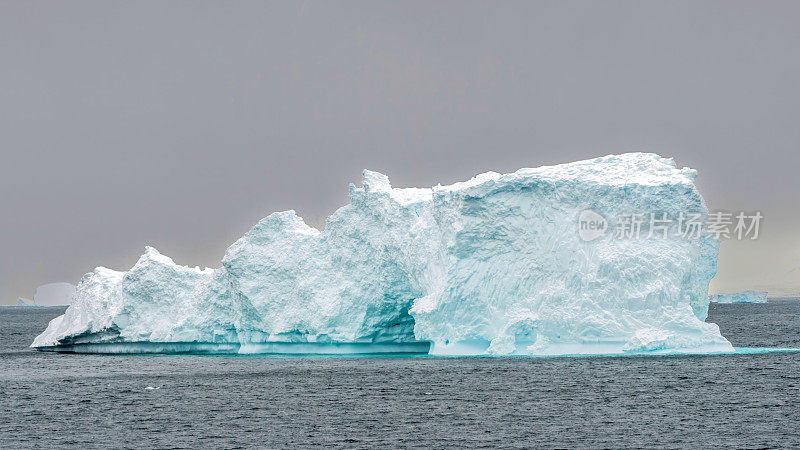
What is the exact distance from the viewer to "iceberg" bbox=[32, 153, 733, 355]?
33312 millimetres

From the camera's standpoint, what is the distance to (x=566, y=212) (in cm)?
3447

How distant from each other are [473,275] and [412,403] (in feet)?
30.1

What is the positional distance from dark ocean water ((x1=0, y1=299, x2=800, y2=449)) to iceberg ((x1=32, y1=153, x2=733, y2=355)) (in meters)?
1.31

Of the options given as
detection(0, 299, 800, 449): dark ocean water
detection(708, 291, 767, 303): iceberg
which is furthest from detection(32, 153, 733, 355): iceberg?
detection(708, 291, 767, 303): iceberg

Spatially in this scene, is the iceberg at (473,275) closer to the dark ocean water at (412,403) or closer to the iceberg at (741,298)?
the dark ocean water at (412,403)

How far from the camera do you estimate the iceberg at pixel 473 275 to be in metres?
33.3

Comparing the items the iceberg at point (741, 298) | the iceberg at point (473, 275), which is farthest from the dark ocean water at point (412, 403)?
the iceberg at point (741, 298)

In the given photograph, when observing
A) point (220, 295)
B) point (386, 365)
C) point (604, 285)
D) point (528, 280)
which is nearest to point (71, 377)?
point (220, 295)

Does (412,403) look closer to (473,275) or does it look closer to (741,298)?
(473,275)

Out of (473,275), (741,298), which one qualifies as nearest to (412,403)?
(473,275)

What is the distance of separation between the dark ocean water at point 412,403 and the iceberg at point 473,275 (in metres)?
1.31

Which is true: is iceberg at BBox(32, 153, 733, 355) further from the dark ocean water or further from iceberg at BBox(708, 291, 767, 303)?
iceberg at BBox(708, 291, 767, 303)

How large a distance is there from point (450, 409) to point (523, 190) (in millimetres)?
11415

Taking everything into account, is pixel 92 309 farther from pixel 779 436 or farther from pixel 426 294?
pixel 779 436
